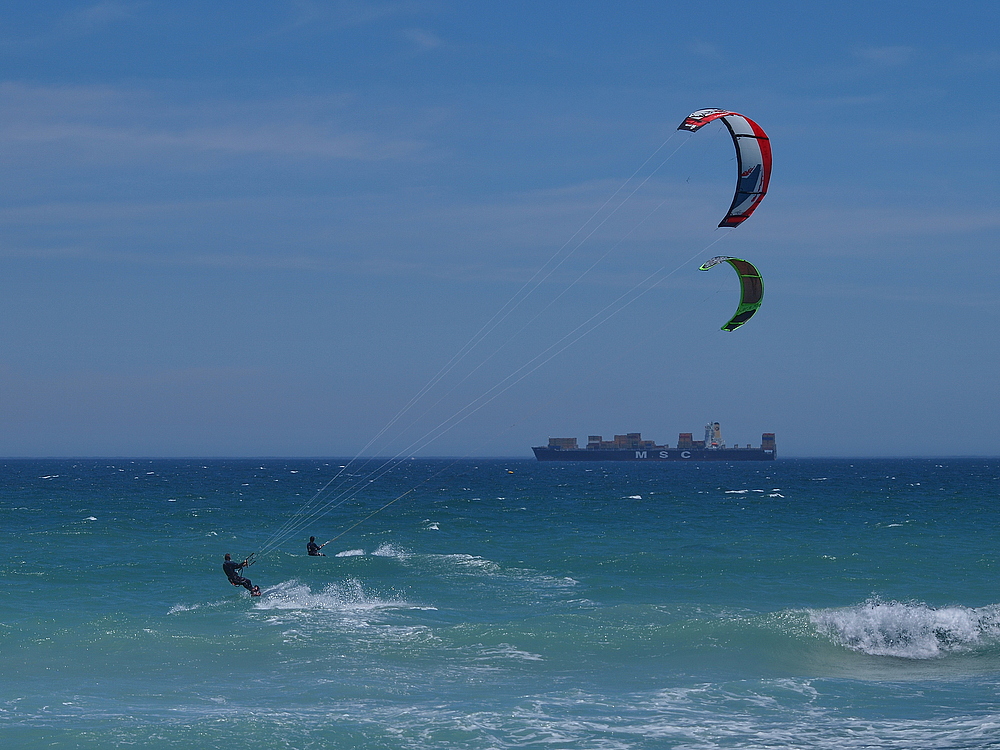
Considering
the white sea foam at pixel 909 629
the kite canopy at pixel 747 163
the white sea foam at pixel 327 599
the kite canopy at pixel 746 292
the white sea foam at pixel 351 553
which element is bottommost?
the white sea foam at pixel 351 553

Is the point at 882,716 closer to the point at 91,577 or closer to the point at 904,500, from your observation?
the point at 91,577

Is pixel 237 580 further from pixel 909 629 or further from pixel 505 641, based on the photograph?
pixel 909 629

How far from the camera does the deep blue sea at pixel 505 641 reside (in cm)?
1376

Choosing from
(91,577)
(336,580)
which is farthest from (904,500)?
(91,577)

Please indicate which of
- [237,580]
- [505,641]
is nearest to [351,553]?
[237,580]

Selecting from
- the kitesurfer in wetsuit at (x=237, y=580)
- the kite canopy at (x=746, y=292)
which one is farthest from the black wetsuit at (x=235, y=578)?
the kite canopy at (x=746, y=292)

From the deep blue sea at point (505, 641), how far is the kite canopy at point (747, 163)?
8562mm

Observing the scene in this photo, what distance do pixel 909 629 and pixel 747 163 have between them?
9983 mm

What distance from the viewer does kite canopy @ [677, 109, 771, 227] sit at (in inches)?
763

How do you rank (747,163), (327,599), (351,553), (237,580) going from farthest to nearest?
(351,553)
(237,580)
(327,599)
(747,163)

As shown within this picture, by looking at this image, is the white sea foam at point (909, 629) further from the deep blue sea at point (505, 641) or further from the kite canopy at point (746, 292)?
the kite canopy at point (746, 292)

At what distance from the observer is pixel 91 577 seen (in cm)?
2852

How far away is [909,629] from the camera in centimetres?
2014

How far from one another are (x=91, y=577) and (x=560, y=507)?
34700mm
